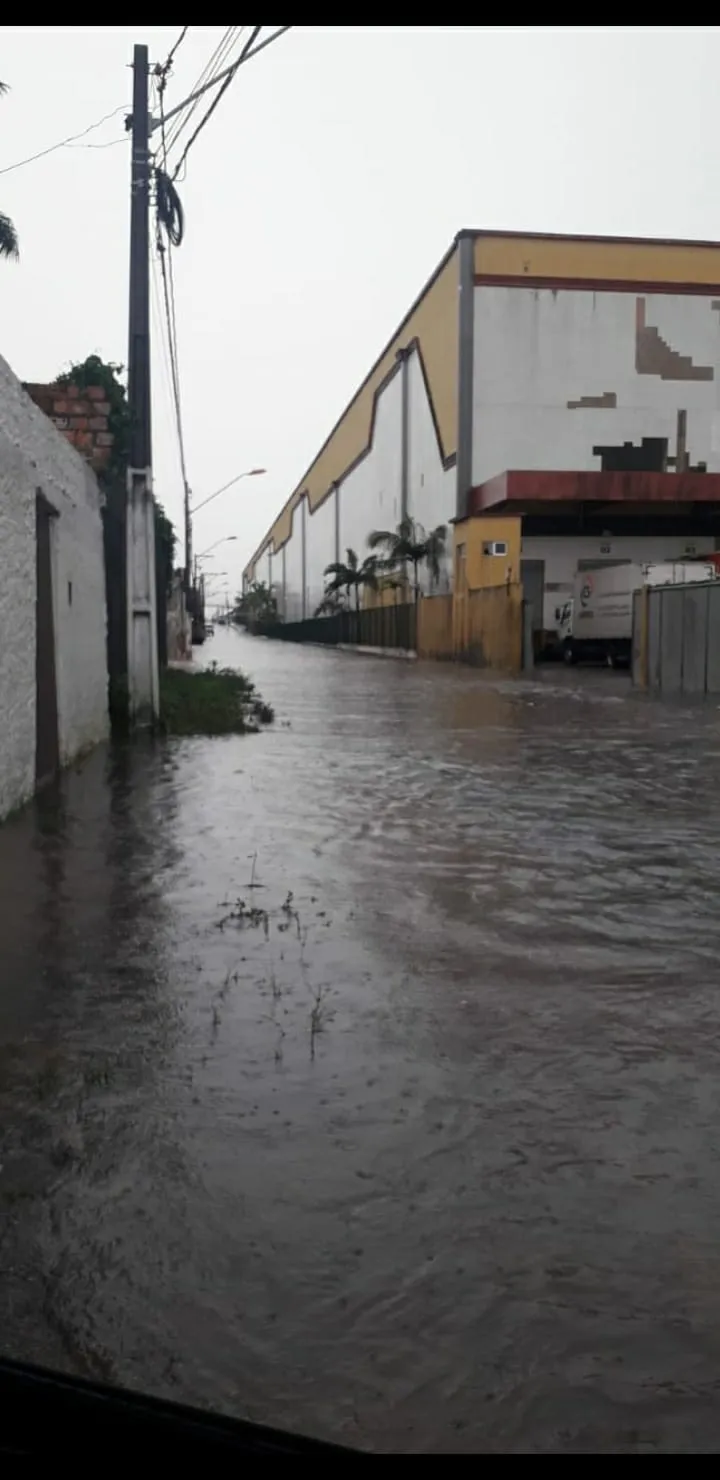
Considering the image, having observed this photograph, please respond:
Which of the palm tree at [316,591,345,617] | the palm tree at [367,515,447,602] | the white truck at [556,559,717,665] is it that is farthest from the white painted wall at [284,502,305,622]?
the white truck at [556,559,717,665]

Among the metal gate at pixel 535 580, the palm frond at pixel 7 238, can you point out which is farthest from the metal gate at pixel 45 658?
the metal gate at pixel 535 580

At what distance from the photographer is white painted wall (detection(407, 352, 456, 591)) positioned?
4056 cm

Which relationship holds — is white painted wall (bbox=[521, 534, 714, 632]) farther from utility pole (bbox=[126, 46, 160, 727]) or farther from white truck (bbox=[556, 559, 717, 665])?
utility pole (bbox=[126, 46, 160, 727])

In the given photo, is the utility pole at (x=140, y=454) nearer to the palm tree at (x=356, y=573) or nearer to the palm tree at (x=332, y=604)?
the palm tree at (x=356, y=573)

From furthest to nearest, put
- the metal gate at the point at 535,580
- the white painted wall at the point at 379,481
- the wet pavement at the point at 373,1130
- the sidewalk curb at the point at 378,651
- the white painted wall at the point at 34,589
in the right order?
the white painted wall at the point at 379,481 < the sidewalk curb at the point at 378,651 < the metal gate at the point at 535,580 < the white painted wall at the point at 34,589 < the wet pavement at the point at 373,1130

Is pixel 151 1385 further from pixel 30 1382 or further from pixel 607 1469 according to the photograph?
pixel 607 1469

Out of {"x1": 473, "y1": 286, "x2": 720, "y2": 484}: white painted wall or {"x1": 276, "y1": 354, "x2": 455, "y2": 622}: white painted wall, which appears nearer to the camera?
{"x1": 473, "y1": 286, "x2": 720, "y2": 484}: white painted wall

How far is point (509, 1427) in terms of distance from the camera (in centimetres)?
236

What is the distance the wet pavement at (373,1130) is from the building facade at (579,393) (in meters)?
29.6

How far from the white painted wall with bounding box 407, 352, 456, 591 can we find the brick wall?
1031 inches

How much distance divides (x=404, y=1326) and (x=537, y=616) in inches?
1553

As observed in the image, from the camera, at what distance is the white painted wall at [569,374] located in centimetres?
3803

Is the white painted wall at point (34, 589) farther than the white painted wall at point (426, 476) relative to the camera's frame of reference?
No
